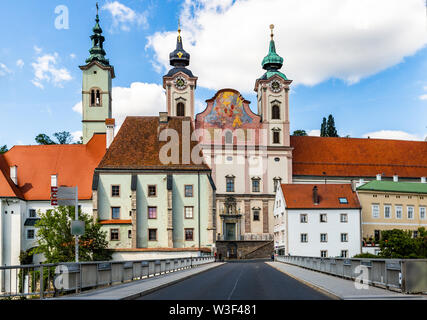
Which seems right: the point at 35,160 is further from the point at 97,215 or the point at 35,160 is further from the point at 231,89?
the point at 231,89

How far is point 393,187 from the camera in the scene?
81625 millimetres

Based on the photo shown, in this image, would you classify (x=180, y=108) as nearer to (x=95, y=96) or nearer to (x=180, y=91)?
(x=180, y=91)

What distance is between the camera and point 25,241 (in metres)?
68.3

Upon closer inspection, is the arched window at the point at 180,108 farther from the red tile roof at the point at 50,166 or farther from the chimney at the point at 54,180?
the chimney at the point at 54,180

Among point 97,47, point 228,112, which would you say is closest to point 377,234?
point 228,112

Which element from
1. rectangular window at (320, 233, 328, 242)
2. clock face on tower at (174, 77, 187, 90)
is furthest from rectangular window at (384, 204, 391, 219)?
clock face on tower at (174, 77, 187, 90)

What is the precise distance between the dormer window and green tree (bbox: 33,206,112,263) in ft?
118

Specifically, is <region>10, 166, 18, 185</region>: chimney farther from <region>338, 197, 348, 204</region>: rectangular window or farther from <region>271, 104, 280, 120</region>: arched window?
<region>338, 197, 348, 204</region>: rectangular window

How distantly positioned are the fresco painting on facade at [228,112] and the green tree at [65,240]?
34.5 m

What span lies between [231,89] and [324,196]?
26.2m

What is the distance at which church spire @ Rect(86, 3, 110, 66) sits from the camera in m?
97.4

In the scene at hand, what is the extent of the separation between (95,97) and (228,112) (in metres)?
22.7
